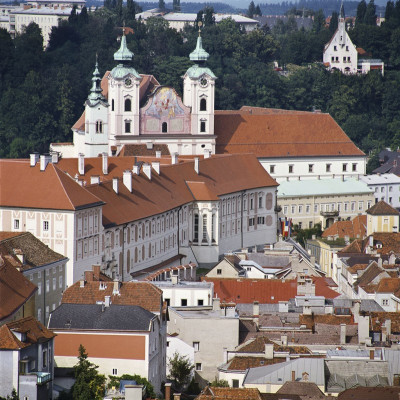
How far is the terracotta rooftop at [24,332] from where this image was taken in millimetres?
47812

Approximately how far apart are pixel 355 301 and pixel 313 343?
972 centimetres

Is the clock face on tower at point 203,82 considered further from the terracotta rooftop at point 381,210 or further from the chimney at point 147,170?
the chimney at point 147,170

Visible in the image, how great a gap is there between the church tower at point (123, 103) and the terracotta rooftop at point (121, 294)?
157ft

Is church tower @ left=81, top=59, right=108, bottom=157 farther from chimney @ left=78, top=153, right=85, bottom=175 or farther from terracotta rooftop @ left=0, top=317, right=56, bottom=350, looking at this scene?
terracotta rooftop @ left=0, top=317, right=56, bottom=350

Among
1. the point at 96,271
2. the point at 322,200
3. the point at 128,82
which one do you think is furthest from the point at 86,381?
the point at 322,200

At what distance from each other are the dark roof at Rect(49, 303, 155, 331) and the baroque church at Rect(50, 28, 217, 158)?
51.7 metres

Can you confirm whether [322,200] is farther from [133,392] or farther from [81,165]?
[133,392]

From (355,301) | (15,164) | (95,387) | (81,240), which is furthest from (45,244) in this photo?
(95,387)

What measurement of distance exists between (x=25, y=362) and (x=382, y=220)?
5071 cm

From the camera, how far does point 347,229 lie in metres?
96.5

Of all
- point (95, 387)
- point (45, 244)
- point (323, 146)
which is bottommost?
point (95, 387)

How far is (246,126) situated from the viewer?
114 m

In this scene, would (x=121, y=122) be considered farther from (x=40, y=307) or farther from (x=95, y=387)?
(x=95, y=387)

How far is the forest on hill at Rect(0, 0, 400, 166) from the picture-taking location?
134m
